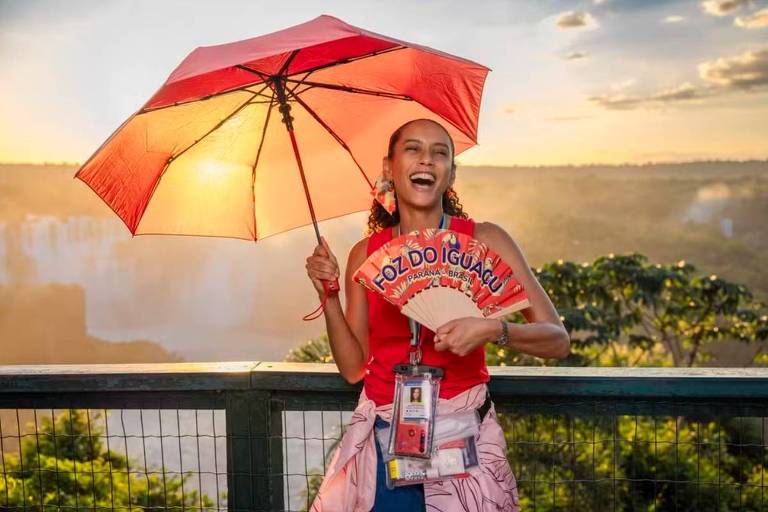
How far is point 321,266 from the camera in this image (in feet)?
6.82

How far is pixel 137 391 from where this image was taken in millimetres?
2523

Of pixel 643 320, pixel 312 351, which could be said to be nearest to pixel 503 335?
pixel 312 351

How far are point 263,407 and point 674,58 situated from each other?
23.5 meters

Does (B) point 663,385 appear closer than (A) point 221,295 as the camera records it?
Yes

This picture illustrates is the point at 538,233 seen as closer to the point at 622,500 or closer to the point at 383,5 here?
the point at 383,5

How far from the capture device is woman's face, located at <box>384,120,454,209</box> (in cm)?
206

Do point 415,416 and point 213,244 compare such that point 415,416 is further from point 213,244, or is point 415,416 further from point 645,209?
point 213,244

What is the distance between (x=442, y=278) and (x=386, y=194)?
0.38 metres

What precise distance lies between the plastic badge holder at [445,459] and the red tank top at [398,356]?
0.25 ft

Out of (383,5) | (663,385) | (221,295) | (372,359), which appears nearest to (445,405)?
(372,359)

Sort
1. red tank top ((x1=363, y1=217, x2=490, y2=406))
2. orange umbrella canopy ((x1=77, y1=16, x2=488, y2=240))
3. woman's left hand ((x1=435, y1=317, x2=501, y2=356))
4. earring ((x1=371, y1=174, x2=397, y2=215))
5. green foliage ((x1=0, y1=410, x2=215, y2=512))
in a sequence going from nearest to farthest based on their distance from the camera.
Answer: woman's left hand ((x1=435, y1=317, x2=501, y2=356)), red tank top ((x1=363, y1=217, x2=490, y2=406)), earring ((x1=371, y1=174, x2=397, y2=215)), orange umbrella canopy ((x1=77, y1=16, x2=488, y2=240)), green foliage ((x1=0, y1=410, x2=215, y2=512))

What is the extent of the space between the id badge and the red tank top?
9 centimetres

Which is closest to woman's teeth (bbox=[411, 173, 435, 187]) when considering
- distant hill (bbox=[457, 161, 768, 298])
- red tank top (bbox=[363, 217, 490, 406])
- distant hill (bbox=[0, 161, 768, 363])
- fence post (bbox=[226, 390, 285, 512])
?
red tank top (bbox=[363, 217, 490, 406])

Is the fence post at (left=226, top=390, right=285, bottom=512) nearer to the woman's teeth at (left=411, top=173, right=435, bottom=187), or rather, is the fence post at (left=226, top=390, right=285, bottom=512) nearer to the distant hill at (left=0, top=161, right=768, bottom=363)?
the woman's teeth at (left=411, top=173, right=435, bottom=187)
